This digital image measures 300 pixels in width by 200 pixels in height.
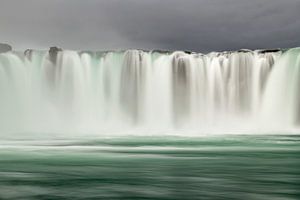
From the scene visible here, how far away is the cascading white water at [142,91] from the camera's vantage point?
4050cm

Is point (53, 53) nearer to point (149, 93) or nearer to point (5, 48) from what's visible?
point (5, 48)

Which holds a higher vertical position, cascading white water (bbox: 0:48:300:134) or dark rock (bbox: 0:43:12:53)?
dark rock (bbox: 0:43:12:53)

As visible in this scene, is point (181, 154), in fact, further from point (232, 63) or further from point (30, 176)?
point (232, 63)

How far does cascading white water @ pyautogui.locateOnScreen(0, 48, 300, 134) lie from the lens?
40.5 m

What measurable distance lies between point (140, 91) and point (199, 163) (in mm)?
26167

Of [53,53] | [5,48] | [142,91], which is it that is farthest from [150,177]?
[5,48]

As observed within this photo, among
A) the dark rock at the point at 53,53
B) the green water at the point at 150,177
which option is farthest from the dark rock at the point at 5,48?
the green water at the point at 150,177

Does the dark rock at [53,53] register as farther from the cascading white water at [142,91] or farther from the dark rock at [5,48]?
the dark rock at [5,48]

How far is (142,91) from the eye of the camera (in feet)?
136

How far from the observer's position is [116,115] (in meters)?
41.4

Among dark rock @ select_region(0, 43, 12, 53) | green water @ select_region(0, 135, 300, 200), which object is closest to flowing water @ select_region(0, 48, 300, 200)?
dark rock @ select_region(0, 43, 12, 53)

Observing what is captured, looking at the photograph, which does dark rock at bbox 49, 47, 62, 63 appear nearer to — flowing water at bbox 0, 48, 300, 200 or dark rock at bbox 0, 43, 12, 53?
flowing water at bbox 0, 48, 300, 200

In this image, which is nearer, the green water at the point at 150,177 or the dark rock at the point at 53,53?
the green water at the point at 150,177

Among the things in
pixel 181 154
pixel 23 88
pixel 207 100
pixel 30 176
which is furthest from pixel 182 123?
pixel 30 176
